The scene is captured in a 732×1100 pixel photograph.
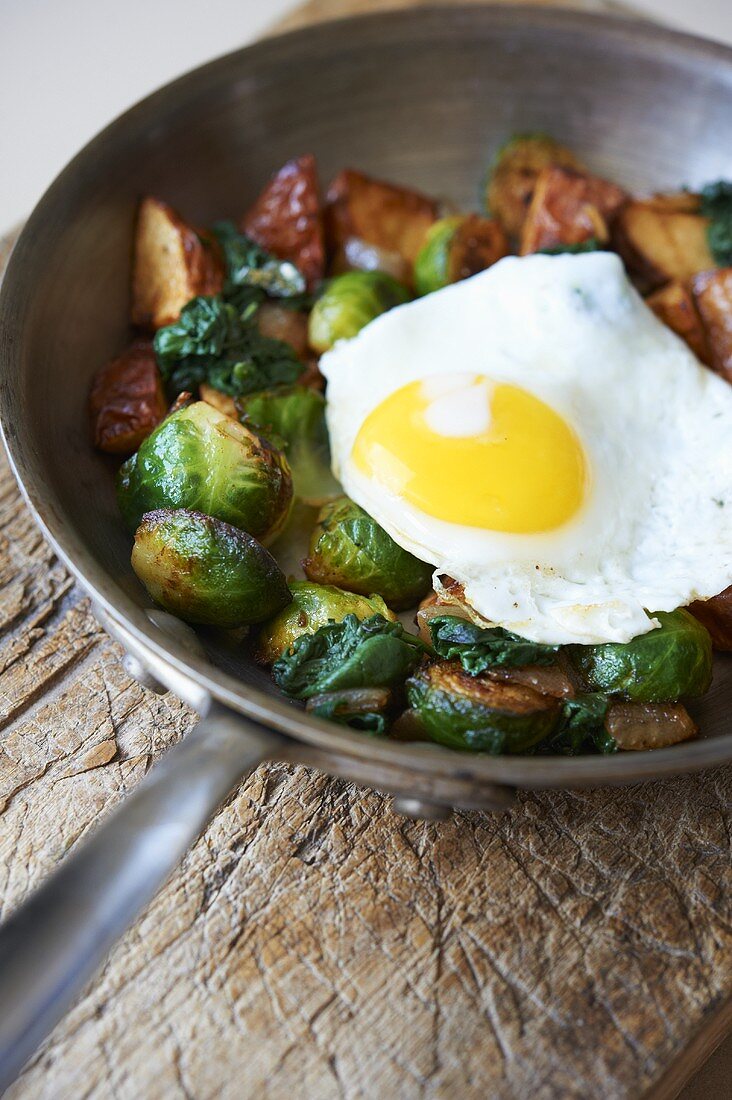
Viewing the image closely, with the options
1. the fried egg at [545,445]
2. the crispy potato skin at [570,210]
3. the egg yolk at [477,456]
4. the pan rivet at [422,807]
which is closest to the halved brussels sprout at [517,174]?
the crispy potato skin at [570,210]

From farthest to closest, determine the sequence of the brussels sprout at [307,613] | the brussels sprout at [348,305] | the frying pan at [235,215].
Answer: the brussels sprout at [348,305] → the brussels sprout at [307,613] → the frying pan at [235,215]

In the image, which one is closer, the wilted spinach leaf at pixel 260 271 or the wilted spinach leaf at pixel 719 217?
the wilted spinach leaf at pixel 260 271

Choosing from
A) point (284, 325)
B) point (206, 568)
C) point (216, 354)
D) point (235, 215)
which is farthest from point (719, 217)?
point (206, 568)

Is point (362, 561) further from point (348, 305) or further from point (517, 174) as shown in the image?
point (517, 174)

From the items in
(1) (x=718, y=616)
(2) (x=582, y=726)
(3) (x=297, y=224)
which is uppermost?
(3) (x=297, y=224)

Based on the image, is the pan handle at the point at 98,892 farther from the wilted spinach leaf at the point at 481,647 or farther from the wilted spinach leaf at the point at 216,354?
the wilted spinach leaf at the point at 216,354

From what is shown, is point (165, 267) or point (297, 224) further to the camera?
point (297, 224)

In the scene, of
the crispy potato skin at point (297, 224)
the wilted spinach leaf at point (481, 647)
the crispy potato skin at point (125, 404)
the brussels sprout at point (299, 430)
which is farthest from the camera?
the crispy potato skin at point (297, 224)
